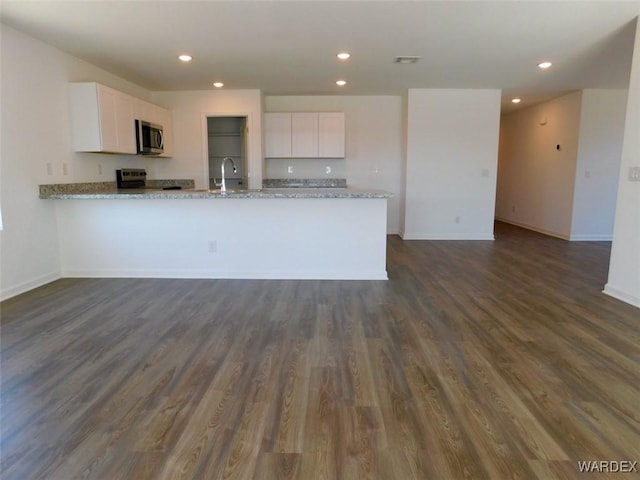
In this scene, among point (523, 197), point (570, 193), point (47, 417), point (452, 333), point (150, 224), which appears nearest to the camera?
point (47, 417)

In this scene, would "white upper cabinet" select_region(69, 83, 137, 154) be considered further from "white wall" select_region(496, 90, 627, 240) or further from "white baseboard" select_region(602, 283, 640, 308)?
"white wall" select_region(496, 90, 627, 240)

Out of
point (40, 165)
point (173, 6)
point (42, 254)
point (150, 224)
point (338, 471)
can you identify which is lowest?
point (338, 471)

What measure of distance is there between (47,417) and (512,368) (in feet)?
7.97

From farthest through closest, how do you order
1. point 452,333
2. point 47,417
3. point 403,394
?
point 452,333 < point 403,394 < point 47,417

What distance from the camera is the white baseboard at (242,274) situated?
4.14 metres

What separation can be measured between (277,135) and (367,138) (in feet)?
5.15

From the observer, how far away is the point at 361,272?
163 inches

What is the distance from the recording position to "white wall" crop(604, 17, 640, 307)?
3.32 meters

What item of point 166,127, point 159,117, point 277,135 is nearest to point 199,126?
point 166,127

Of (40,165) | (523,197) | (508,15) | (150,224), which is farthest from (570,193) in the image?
(40,165)

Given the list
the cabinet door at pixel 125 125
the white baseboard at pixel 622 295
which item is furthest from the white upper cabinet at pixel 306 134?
the white baseboard at pixel 622 295

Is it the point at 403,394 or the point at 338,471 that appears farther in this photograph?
the point at 403,394

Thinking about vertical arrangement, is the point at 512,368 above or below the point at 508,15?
below

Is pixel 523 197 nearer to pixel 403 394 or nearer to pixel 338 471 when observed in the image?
pixel 403 394
